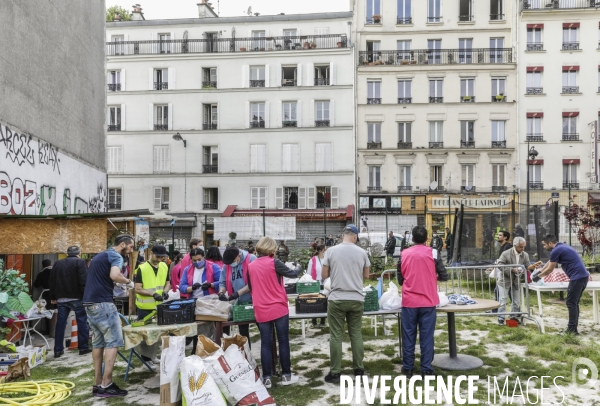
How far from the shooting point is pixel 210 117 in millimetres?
34344

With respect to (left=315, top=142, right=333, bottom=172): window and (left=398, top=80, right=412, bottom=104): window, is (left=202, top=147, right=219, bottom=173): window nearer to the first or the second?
(left=315, top=142, right=333, bottom=172): window

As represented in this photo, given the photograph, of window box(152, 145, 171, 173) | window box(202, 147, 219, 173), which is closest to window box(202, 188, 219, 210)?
window box(202, 147, 219, 173)

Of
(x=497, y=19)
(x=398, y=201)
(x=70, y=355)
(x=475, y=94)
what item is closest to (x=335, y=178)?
(x=398, y=201)

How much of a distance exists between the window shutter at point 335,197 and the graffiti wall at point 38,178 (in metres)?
19.9

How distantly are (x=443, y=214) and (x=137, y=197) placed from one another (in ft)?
67.4

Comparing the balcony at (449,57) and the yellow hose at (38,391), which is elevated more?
the balcony at (449,57)

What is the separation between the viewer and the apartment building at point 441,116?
3322cm

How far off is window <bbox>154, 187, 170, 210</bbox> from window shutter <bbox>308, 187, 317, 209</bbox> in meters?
9.69

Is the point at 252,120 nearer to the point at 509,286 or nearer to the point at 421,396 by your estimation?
the point at 509,286

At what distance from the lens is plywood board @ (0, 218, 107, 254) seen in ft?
29.0

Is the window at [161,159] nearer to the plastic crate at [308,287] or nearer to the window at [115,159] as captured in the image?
the window at [115,159]

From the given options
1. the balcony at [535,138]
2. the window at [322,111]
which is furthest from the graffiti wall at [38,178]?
the balcony at [535,138]

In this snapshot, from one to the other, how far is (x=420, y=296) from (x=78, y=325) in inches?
231

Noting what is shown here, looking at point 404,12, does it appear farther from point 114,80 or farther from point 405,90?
point 114,80
